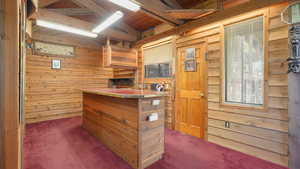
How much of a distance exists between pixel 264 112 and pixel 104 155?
277 cm

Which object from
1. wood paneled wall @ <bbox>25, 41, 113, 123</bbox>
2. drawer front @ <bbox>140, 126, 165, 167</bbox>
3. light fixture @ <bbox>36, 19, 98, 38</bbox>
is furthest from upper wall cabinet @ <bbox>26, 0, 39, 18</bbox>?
drawer front @ <bbox>140, 126, 165, 167</bbox>

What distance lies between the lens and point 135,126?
2.00m

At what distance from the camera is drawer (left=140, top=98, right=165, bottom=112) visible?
78.9 inches

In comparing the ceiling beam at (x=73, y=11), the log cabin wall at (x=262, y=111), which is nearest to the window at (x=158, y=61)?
the log cabin wall at (x=262, y=111)

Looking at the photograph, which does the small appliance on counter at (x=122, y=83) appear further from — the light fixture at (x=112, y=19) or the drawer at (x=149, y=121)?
the drawer at (x=149, y=121)

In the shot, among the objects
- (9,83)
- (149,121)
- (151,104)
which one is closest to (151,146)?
(149,121)

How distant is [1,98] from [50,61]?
439 cm

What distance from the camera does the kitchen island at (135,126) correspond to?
1.99m

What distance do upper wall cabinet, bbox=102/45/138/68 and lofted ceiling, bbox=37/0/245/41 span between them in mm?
394

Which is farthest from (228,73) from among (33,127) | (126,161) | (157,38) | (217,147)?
(33,127)

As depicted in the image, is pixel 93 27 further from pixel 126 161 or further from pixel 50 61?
pixel 126 161

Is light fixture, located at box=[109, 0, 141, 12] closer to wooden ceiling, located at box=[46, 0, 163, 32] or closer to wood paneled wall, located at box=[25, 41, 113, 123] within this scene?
wooden ceiling, located at box=[46, 0, 163, 32]

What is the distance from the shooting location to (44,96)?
446 centimetres

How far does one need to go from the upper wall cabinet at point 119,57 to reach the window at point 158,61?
1.51 ft
